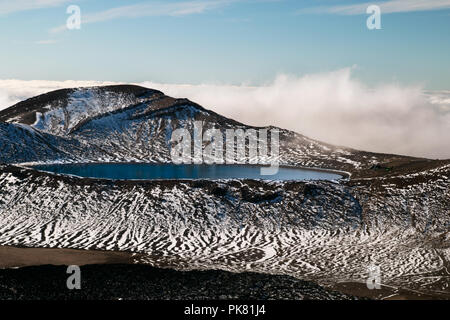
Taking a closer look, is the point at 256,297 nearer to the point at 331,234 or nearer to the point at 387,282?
the point at 387,282

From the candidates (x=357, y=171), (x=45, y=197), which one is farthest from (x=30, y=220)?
(x=357, y=171)
